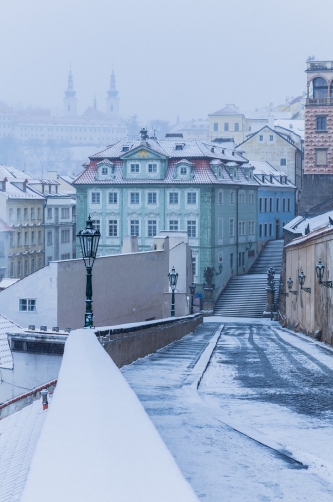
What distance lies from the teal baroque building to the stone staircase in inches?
42.0

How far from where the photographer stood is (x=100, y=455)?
14.5 ft

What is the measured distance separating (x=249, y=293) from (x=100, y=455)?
203ft

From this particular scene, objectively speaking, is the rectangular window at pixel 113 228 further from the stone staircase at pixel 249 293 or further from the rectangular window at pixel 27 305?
the rectangular window at pixel 27 305

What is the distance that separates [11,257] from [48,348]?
45.2 meters

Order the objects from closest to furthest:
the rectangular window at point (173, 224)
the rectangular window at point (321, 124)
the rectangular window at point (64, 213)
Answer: the rectangular window at point (321, 124)
the rectangular window at point (173, 224)
the rectangular window at point (64, 213)

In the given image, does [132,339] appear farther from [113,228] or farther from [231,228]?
[231,228]

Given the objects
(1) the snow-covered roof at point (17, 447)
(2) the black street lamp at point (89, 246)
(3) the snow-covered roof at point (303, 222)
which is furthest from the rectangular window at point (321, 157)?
(1) the snow-covered roof at point (17, 447)

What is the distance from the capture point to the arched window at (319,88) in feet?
227

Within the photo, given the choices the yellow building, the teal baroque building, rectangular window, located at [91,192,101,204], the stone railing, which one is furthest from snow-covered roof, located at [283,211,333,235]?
the stone railing

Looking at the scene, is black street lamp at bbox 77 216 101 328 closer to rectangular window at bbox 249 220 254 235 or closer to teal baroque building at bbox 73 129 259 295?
teal baroque building at bbox 73 129 259 295

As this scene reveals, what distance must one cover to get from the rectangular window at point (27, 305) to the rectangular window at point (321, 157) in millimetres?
40545

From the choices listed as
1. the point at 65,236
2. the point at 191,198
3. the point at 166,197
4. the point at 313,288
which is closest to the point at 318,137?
the point at 191,198

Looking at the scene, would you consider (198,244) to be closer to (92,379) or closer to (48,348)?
(48,348)

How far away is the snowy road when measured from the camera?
688 centimetres
